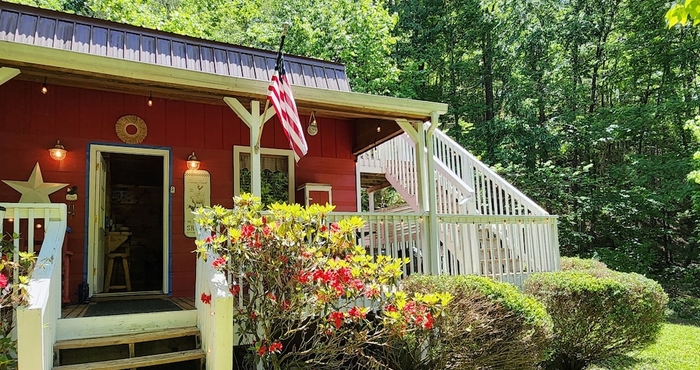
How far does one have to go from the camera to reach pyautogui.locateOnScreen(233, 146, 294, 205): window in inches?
A: 263

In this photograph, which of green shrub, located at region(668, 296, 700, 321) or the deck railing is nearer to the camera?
the deck railing

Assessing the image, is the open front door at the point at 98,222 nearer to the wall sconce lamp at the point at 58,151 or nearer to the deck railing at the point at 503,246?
the wall sconce lamp at the point at 58,151

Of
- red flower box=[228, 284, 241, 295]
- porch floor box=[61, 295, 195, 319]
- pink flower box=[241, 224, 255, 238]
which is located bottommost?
porch floor box=[61, 295, 195, 319]

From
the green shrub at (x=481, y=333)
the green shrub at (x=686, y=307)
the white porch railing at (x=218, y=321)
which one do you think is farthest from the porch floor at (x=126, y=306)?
the green shrub at (x=686, y=307)

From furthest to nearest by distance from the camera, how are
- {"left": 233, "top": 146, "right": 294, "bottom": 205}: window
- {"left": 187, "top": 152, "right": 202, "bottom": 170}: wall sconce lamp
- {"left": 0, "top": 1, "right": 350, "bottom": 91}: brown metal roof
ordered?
1. {"left": 233, "top": 146, "right": 294, "bottom": 205}: window
2. {"left": 187, "top": 152, "right": 202, "bottom": 170}: wall sconce lamp
3. {"left": 0, "top": 1, "right": 350, "bottom": 91}: brown metal roof

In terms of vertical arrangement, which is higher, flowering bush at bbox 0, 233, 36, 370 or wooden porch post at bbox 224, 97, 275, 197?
wooden porch post at bbox 224, 97, 275, 197

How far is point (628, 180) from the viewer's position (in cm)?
1383

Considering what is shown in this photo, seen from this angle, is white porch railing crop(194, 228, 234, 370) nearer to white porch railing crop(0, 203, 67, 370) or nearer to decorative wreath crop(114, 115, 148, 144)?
white porch railing crop(0, 203, 67, 370)

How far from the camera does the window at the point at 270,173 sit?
669 cm

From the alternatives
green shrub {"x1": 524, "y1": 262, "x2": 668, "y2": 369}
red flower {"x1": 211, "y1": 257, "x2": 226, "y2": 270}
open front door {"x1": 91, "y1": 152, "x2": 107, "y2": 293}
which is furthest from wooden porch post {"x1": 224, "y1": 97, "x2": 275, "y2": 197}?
green shrub {"x1": 524, "y1": 262, "x2": 668, "y2": 369}

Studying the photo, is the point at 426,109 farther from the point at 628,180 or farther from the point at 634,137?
the point at 634,137

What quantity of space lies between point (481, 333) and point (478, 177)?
359cm

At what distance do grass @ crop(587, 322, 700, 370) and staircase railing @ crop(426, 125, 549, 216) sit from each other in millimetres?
2320

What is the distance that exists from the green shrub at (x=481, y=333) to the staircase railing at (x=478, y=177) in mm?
2583
